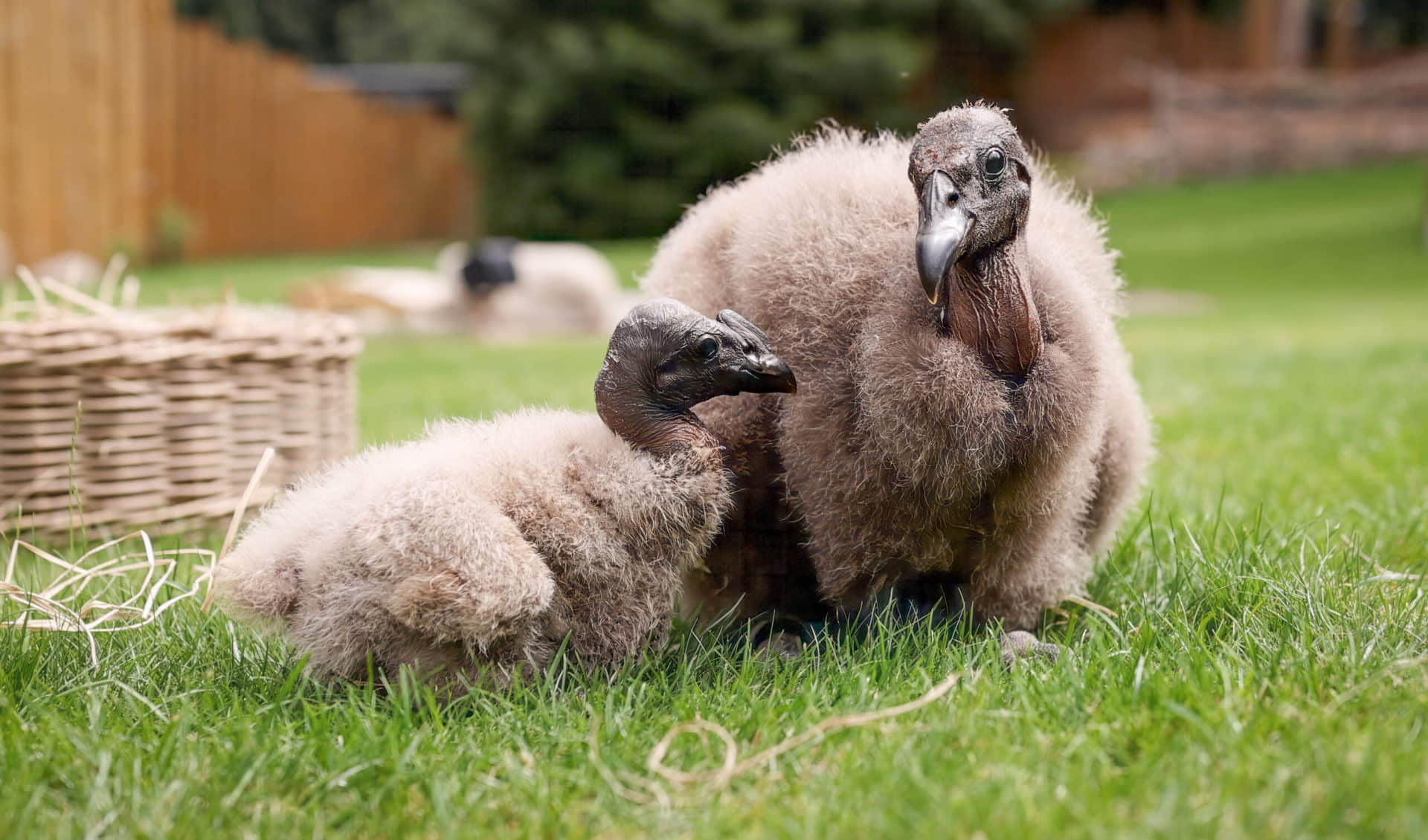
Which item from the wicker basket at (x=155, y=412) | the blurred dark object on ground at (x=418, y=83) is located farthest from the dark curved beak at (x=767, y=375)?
the blurred dark object on ground at (x=418, y=83)

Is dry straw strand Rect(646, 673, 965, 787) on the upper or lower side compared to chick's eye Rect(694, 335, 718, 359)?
lower

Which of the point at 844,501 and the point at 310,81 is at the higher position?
the point at 310,81

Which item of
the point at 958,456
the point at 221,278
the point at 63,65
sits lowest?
the point at 221,278

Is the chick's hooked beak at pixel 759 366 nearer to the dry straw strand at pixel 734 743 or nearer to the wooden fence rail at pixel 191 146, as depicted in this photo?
the dry straw strand at pixel 734 743

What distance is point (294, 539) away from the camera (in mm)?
2182

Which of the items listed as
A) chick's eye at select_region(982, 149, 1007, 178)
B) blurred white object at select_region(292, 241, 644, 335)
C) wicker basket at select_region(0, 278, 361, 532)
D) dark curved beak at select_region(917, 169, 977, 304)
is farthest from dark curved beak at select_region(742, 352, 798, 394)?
blurred white object at select_region(292, 241, 644, 335)

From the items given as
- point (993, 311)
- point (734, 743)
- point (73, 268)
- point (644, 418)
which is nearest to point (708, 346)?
point (644, 418)

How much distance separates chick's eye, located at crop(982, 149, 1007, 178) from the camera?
6.58 ft

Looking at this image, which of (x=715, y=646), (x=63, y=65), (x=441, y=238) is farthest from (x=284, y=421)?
(x=441, y=238)

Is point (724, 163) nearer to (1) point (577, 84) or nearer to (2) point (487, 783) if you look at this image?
(1) point (577, 84)

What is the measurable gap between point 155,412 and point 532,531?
1.82 metres

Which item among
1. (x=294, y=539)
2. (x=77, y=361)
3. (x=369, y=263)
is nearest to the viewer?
(x=294, y=539)

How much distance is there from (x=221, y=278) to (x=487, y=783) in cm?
1573

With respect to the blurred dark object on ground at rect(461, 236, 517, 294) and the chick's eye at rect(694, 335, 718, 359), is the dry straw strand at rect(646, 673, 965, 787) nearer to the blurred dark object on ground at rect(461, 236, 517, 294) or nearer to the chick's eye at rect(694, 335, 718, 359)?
the chick's eye at rect(694, 335, 718, 359)
